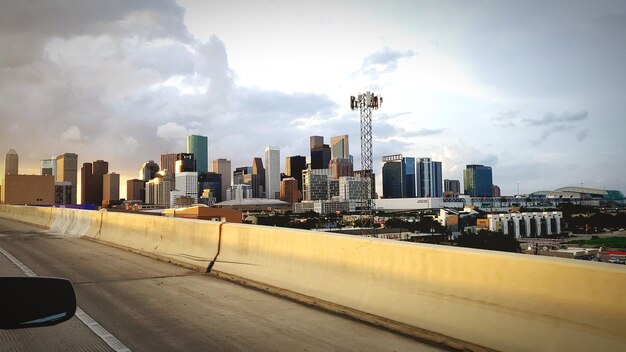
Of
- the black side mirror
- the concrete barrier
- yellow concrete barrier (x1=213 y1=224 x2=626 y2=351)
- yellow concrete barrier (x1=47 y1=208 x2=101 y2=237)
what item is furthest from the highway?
the concrete barrier

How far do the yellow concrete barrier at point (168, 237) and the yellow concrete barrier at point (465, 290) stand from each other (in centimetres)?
339

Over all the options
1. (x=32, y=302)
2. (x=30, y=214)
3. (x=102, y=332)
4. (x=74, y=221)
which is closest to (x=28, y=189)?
(x=30, y=214)

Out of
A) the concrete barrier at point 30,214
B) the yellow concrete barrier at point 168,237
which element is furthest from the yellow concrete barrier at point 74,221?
the yellow concrete barrier at point 168,237

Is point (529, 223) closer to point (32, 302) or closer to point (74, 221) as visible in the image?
point (74, 221)

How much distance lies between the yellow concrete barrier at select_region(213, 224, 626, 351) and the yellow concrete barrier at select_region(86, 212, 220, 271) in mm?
3390

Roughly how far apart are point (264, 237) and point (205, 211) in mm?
15737

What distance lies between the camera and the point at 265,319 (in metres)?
6.43

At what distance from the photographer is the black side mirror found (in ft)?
6.61

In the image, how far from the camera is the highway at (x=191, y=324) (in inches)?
211

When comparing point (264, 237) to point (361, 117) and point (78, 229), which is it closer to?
point (78, 229)

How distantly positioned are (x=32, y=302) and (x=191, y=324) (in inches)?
175

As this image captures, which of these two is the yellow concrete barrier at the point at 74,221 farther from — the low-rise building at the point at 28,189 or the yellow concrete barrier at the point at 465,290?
the low-rise building at the point at 28,189

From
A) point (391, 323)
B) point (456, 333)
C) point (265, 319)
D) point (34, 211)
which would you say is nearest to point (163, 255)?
point (265, 319)

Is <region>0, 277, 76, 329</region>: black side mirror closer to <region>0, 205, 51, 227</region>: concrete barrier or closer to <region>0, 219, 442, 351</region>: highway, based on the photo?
<region>0, 219, 442, 351</region>: highway
